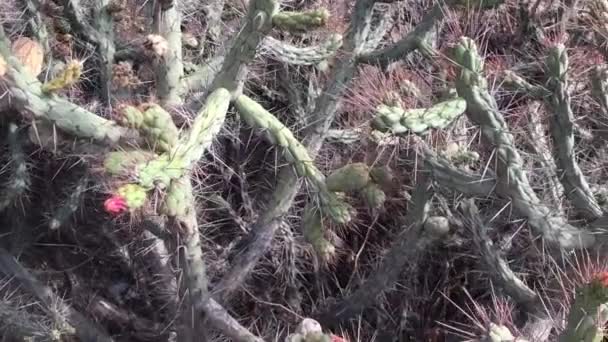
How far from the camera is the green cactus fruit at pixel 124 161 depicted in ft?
7.10

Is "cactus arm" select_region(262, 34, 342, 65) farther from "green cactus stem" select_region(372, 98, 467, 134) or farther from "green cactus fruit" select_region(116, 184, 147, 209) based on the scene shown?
"green cactus fruit" select_region(116, 184, 147, 209)

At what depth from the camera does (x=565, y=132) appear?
2350 mm

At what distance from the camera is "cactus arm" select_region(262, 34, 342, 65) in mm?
2959

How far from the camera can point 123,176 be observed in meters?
2.18

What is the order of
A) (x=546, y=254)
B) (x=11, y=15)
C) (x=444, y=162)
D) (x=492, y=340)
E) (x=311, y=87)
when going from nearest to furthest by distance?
(x=492, y=340), (x=444, y=162), (x=546, y=254), (x=11, y=15), (x=311, y=87)

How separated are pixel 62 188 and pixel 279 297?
3.34 ft

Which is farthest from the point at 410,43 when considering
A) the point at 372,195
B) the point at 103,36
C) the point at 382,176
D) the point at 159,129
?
the point at 103,36

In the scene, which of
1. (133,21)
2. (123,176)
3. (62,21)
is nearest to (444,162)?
(123,176)

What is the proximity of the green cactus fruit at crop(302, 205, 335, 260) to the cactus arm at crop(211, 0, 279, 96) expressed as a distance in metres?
0.50

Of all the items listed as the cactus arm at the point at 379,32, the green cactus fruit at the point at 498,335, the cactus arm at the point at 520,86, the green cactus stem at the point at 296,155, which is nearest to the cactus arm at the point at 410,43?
the cactus arm at the point at 379,32

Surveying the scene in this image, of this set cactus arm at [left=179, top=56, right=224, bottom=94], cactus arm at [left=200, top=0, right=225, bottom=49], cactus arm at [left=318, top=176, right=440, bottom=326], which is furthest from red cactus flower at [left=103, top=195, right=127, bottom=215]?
cactus arm at [left=200, top=0, right=225, bottom=49]

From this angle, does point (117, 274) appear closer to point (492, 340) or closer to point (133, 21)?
point (133, 21)

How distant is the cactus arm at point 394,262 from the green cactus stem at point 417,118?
0.43 meters

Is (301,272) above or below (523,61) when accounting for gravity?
below
